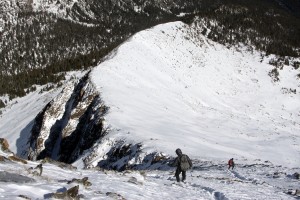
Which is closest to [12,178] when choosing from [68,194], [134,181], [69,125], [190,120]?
[68,194]

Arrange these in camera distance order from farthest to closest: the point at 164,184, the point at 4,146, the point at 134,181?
the point at 164,184 < the point at 4,146 < the point at 134,181

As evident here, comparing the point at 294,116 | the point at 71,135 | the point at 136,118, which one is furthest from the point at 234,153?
the point at 294,116

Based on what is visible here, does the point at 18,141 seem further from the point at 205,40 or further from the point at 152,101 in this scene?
the point at 205,40

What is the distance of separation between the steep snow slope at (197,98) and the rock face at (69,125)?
→ 1.40 metres

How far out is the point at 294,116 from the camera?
5550cm

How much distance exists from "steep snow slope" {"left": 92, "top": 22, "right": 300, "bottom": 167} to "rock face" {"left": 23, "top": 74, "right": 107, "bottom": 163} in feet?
4.58

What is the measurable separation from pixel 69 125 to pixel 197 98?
18.6 meters

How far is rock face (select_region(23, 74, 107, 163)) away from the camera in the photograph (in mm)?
35812

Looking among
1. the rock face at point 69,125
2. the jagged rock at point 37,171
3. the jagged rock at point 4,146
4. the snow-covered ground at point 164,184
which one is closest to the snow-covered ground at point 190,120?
the snow-covered ground at point 164,184

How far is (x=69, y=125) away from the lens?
1576 inches

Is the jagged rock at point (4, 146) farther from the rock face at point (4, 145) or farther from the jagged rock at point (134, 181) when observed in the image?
the jagged rock at point (134, 181)

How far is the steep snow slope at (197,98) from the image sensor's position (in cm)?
3212

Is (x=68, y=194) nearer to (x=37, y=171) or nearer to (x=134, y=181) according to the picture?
(x=37, y=171)

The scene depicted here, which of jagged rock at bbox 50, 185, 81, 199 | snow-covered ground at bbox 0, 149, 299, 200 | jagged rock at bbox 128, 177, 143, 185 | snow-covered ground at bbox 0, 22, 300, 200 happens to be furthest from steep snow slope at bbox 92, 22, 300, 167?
jagged rock at bbox 50, 185, 81, 199
